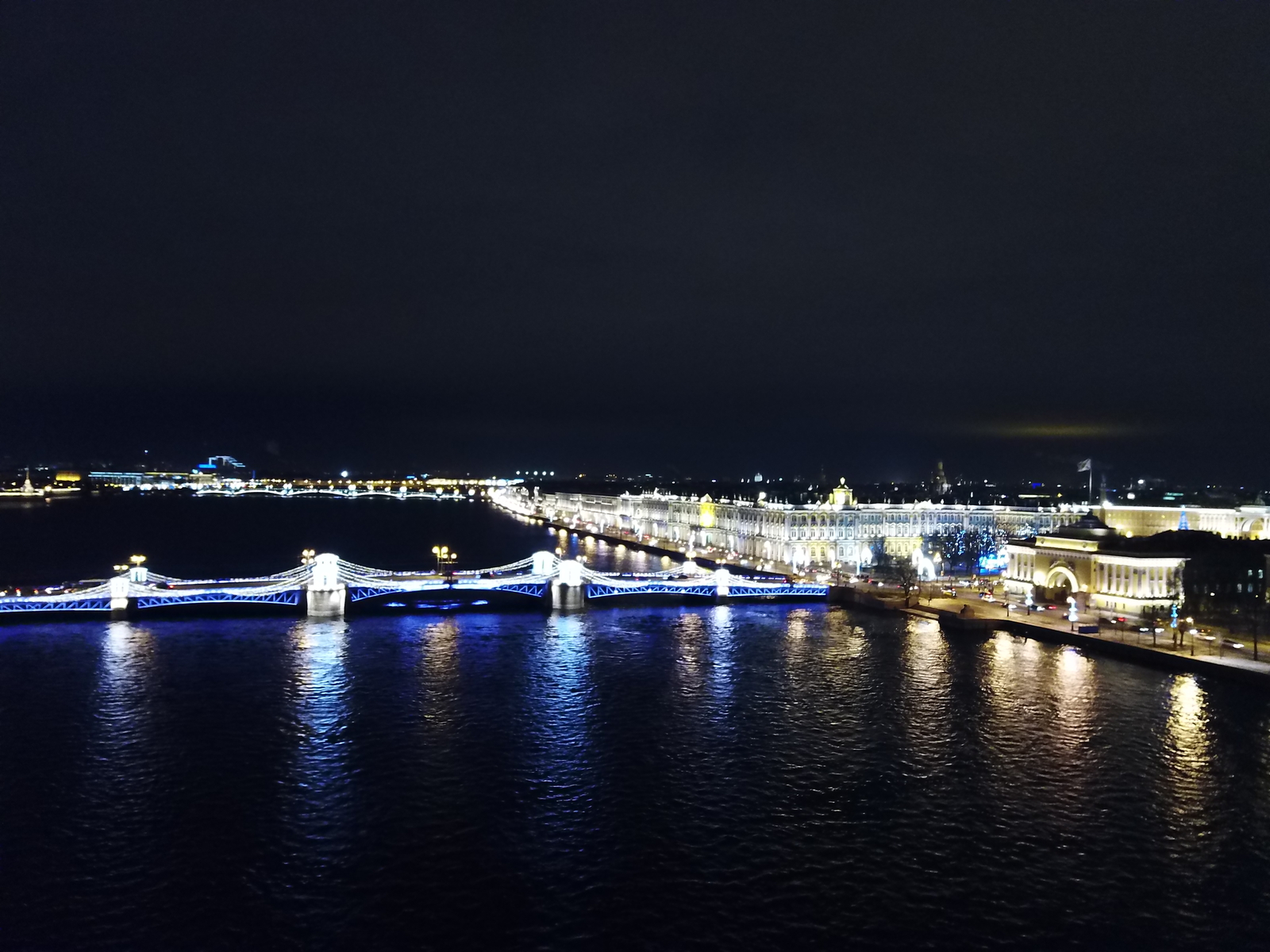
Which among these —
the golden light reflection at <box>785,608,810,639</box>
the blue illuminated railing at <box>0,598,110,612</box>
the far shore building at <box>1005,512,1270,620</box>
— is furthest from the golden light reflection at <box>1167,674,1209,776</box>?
the blue illuminated railing at <box>0,598,110,612</box>

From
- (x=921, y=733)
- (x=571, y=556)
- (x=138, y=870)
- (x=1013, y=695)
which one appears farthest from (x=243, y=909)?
(x=571, y=556)

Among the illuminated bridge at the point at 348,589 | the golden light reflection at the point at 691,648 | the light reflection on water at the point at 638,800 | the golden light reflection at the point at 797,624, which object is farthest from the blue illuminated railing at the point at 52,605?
the golden light reflection at the point at 797,624

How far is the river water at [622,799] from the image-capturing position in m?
17.3

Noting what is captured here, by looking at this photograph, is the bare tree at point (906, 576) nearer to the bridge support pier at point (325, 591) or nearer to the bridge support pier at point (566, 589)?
the bridge support pier at point (566, 589)

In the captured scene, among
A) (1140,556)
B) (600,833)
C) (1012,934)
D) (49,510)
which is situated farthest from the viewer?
(49,510)

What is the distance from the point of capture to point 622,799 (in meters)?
23.0

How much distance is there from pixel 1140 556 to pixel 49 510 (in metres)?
166

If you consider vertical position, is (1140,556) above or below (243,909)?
above

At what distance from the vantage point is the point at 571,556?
9438 centimetres

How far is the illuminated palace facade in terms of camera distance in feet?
281

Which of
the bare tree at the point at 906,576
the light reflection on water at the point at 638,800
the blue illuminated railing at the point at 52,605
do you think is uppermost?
the blue illuminated railing at the point at 52,605

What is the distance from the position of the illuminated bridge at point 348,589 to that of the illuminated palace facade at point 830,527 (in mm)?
24586

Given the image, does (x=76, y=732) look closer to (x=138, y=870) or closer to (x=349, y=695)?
(x=349, y=695)

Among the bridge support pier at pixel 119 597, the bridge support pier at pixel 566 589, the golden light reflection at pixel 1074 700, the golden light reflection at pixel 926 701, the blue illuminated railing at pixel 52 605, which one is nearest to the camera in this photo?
the golden light reflection at pixel 926 701
